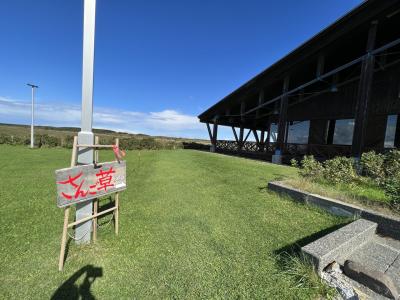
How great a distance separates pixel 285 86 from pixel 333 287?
12389 millimetres

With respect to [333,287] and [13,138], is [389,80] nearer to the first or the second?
[333,287]

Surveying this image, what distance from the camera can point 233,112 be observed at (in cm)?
2039

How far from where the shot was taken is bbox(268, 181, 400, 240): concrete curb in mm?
3578

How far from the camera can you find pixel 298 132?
1612cm

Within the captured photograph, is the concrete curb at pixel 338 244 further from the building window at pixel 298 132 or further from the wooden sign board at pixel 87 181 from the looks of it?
the building window at pixel 298 132

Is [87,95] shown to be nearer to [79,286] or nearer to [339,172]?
[79,286]

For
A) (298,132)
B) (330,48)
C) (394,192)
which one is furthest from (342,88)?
(394,192)

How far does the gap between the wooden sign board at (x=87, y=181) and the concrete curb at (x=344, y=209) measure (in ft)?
12.8

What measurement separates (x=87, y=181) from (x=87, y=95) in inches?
46.2

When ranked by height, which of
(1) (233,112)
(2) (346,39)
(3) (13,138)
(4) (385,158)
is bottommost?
(3) (13,138)

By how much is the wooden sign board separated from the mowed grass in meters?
0.86

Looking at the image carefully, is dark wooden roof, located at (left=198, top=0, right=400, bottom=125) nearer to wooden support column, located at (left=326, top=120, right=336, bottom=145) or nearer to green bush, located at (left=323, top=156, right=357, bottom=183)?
wooden support column, located at (left=326, top=120, right=336, bottom=145)

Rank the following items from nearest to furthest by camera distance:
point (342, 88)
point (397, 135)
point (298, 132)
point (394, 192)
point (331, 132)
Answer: point (394, 192) → point (397, 135) → point (342, 88) → point (331, 132) → point (298, 132)

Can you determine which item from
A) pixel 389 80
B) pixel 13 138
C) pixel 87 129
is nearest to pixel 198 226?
pixel 87 129
